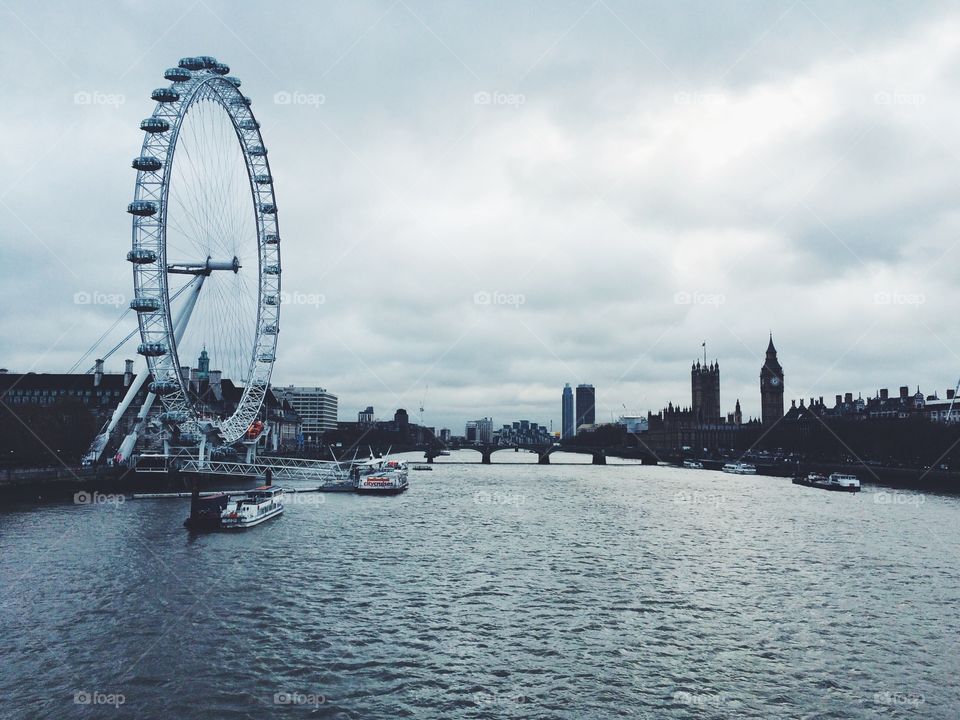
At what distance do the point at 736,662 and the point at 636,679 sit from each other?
3676mm

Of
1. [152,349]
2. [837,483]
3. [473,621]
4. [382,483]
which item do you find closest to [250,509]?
[152,349]

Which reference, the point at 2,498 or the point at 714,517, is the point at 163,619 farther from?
the point at 714,517

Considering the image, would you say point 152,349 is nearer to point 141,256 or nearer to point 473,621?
point 141,256

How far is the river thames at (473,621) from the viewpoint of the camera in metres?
20.0

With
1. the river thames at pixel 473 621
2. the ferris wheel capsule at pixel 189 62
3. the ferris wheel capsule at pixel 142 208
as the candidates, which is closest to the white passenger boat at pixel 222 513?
the river thames at pixel 473 621

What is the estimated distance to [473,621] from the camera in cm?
2705

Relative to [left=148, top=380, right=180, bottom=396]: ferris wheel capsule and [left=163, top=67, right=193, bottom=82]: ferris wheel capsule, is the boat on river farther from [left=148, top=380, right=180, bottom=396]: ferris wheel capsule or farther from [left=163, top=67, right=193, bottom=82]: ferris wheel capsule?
[left=163, top=67, right=193, bottom=82]: ferris wheel capsule

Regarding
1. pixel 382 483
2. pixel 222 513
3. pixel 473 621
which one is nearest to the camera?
pixel 473 621

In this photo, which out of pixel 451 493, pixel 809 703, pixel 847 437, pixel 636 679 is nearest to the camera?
pixel 809 703

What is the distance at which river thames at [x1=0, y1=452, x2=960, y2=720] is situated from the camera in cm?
2003

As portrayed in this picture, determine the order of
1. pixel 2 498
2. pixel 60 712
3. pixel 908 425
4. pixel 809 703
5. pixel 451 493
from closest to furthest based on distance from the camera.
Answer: pixel 60 712
pixel 809 703
pixel 2 498
pixel 451 493
pixel 908 425

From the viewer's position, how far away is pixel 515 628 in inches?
1032

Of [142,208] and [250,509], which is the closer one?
[250,509]

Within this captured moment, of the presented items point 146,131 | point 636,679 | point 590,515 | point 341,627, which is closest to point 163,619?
point 341,627
